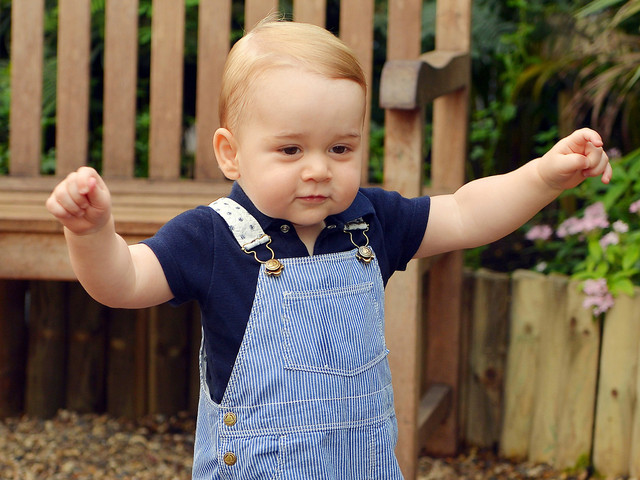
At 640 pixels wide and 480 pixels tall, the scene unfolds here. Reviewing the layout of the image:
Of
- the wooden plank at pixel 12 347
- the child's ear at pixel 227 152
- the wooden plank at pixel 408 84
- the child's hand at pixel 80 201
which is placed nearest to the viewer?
the child's hand at pixel 80 201

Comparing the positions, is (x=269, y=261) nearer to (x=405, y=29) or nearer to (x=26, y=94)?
(x=405, y=29)

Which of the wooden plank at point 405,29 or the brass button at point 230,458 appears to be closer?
the brass button at point 230,458

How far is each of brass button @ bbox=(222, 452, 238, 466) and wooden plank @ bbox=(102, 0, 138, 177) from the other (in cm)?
156

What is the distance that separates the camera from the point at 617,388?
8.22 feet

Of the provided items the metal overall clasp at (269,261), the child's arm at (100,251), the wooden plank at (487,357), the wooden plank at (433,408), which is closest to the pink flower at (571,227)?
the wooden plank at (487,357)

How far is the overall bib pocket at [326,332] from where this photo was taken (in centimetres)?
131

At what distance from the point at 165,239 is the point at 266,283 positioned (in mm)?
155

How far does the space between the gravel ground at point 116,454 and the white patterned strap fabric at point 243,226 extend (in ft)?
4.63

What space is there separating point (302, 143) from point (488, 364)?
1646mm

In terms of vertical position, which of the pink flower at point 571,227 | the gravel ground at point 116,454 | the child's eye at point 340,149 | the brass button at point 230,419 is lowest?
the gravel ground at point 116,454

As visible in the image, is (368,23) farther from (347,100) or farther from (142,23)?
(347,100)

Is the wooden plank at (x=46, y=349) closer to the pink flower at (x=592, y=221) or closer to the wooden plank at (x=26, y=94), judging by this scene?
the wooden plank at (x=26, y=94)

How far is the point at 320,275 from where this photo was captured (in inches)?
52.7

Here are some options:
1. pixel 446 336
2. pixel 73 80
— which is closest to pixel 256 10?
pixel 73 80
